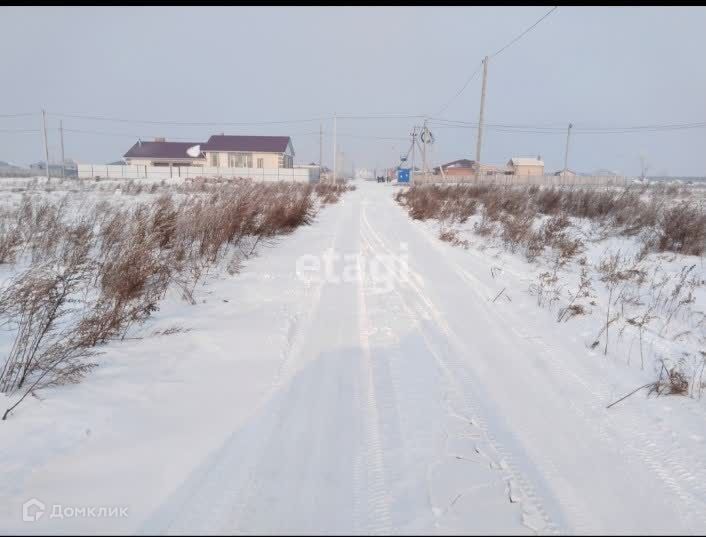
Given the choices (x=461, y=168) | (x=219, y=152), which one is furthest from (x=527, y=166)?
(x=219, y=152)

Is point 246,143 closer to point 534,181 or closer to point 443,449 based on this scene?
point 534,181

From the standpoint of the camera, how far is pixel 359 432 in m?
2.57

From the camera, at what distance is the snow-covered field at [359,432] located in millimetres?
1940

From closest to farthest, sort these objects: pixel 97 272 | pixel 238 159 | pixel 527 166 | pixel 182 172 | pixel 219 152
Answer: pixel 97 272
pixel 182 172
pixel 219 152
pixel 238 159
pixel 527 166

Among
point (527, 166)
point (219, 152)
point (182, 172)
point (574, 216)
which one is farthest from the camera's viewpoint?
point (527, 166)

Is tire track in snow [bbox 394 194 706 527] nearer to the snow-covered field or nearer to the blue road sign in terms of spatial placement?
the snow-covered field

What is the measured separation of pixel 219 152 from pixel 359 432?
59.0 m

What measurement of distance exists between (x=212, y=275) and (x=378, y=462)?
462cm

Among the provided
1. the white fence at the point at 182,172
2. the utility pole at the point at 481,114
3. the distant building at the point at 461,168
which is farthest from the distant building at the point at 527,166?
the utility pole at the point at 481,114

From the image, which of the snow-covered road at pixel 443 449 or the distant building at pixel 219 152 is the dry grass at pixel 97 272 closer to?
the snow-covered road at pixel 443 449

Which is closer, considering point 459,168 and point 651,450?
point 651,450

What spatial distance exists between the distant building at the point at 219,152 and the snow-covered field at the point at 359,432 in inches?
2170

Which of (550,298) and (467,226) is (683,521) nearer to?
(550,298)

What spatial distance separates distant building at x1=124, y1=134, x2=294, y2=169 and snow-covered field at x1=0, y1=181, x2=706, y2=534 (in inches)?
2170
